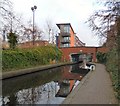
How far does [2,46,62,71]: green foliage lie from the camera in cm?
3075

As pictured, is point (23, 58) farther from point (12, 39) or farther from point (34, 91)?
point (34, 91)

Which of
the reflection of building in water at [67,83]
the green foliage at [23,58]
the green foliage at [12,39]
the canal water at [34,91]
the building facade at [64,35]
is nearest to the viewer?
the canal water at [34,91]

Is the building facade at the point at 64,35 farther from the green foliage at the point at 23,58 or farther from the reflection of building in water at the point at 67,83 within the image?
the reflection of building in water at the point at 67,83

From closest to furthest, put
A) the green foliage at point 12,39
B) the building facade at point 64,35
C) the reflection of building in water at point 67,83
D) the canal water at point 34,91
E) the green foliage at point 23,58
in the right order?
1. the canal water at point 34,91
2. the reflection of building in water at point 67,83
3. the green foliage at point 23,58
4. the green foliage at point 12,39
5. the building facade at point 64,35

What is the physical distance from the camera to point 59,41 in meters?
95.3

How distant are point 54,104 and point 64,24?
8827cm

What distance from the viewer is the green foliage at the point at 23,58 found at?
3075 centimetres

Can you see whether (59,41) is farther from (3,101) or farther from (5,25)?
(3,101)

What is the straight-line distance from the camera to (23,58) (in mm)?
37000

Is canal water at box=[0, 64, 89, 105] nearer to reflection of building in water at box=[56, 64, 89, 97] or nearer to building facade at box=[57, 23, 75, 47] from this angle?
reflection of building in water at box=[56, 64, 89, 97]

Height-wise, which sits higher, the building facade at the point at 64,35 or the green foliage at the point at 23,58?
the building facade at the point at 64,35

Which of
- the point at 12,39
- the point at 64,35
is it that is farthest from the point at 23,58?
the point at 64,35

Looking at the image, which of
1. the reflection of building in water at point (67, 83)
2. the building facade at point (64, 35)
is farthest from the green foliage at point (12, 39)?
the building facade at point (64, 35)

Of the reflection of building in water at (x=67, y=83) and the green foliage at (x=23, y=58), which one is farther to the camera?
the green foliage at (x=23, y=58)
